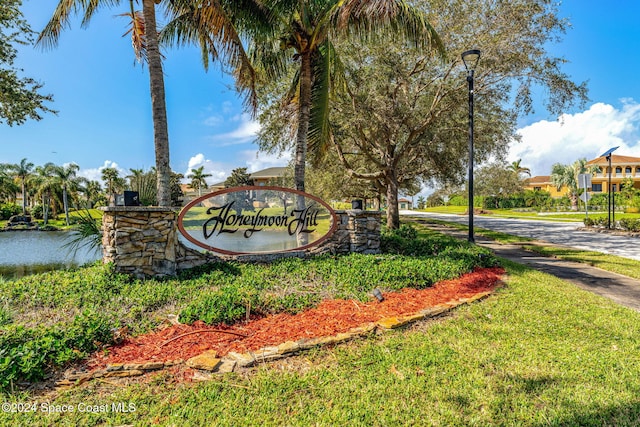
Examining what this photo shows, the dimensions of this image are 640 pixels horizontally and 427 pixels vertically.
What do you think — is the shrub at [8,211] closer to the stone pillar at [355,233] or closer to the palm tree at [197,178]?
the palm tree at [197,178]

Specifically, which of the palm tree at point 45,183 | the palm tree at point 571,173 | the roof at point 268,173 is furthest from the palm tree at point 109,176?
the palm tree at point 571,173

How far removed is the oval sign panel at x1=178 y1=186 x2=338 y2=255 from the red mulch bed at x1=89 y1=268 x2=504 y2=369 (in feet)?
8.71

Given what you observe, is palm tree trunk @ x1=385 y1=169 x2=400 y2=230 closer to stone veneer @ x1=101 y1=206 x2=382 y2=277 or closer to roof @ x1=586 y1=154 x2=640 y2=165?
stone veneer @ x1=101 y1=206 x2=382 y2=277

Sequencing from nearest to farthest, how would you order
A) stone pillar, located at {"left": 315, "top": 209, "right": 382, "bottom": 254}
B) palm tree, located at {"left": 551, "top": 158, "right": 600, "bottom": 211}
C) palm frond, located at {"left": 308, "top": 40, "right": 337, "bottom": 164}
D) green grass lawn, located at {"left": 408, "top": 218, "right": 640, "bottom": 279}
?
stone pillar, located at {"left": 315, "top": 209, "right": 382, "bottom": 254}, palm frond, located at {"left": 308, "top": 40, "right": 337, "bottom": 164}, green grass lawn, located at {"left": 408, "top": 218, "right": 640, "bottom": 279}, palm tree, located at {"left": 551, "top": 158, "right": 600, "bottom": 211}

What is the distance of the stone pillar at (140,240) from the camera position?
211 inches

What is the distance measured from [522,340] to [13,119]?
46.5 ft

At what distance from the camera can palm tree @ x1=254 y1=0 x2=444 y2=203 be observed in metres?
6.70

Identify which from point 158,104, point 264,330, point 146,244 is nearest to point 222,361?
point 264,330

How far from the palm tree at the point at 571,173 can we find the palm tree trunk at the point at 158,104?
50.5m

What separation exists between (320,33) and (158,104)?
12.9ft

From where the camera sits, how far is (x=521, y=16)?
9586 mm

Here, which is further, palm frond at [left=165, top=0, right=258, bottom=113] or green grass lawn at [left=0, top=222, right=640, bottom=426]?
palm frond at [left=165, top=0, right=258, bottom=113]

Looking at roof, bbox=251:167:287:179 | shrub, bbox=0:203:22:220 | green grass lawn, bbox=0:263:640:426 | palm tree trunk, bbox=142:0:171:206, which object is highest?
roof, bbox=251:167:287:179

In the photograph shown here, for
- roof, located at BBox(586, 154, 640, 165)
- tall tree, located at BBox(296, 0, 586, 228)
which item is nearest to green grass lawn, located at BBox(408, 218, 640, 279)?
tall tree, located at BBox(296, 0, 586, 228)
